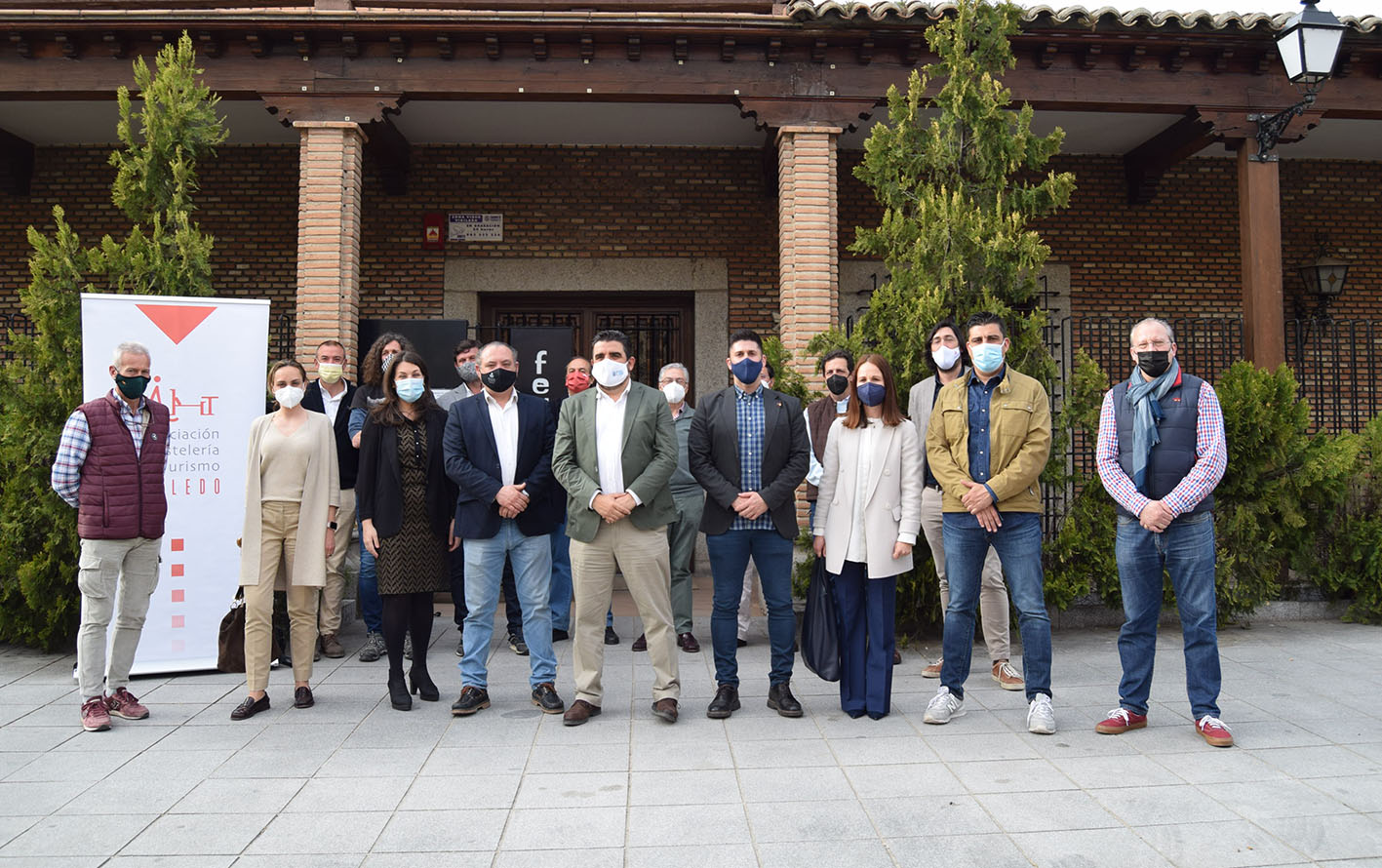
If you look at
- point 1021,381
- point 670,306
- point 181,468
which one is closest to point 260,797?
point 181,468

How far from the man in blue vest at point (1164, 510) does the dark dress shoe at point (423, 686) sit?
3.53 metres

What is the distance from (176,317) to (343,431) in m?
1.23

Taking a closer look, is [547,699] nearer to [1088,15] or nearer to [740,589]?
[740,589]

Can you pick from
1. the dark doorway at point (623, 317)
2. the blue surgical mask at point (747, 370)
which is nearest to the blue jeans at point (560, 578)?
the blue surgical mask at point (747, 370)

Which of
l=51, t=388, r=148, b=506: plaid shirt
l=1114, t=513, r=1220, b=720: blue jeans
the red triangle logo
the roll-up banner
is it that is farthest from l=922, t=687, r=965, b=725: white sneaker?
the red triangle logo

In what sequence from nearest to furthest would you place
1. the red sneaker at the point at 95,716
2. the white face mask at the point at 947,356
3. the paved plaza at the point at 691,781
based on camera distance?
the paved plaza at the point at 691,781 < the red sneaker at the point at 95,716 < the white face mask at the point at 947,356

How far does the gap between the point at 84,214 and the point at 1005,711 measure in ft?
36.0

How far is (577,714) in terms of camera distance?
471 cm

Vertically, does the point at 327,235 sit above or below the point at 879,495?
above

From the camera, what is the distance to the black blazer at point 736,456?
4.83 m

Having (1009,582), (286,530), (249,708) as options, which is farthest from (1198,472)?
(249,708)

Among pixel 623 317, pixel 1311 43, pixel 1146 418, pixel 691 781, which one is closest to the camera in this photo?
pixel 691 781

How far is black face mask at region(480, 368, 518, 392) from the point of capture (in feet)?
16.4

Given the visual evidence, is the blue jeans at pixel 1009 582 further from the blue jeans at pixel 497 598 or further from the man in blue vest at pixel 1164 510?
the blue jeans at pixel 497 598
